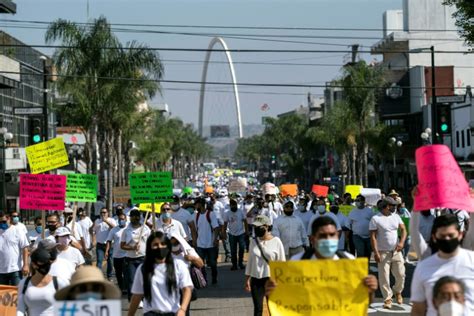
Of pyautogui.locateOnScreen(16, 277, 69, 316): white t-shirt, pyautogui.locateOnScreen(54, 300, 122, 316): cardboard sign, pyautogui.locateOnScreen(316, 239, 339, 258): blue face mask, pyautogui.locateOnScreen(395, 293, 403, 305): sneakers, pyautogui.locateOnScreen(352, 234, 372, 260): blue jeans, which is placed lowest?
pyautogui.locateOnScreen(395, 293, 403, 305): sneakers

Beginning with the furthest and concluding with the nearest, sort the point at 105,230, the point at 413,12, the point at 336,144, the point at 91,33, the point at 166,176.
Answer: the point at 413,12, the point at 336,144, the point at 91,33, the point at 105,230, the point at 166,176

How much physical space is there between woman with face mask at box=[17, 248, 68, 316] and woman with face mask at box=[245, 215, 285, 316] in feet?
15.1

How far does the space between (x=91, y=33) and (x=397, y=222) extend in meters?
28.9

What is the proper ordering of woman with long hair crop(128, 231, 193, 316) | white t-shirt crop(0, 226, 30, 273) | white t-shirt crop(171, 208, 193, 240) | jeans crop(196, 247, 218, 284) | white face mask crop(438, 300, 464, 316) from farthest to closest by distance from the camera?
white t-shirt crop(171, 208, 193, 240), jeans crop(196, 247, 218, 284), white t-shirt crop(0, 226, 30, 273), woman with long hair crop(128, 231, 193, 316), white face mask crop(438, 300, 464, 316)

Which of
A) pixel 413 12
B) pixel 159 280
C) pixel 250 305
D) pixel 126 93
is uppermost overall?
Result: pixel 413 12

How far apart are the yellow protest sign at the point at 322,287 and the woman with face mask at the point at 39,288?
6.88 feet

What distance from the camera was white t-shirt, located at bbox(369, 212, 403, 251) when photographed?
1769 centimetres

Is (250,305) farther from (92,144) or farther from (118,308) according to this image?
(92,144)

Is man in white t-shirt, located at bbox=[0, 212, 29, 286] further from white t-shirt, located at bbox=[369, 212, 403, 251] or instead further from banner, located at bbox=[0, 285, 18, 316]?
white t-shirt, located at bbox=[369, 212, 403, 251]

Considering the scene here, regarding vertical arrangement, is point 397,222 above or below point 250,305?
above

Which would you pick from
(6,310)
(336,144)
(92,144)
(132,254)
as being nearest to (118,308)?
(6,310)

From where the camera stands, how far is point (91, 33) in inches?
1768

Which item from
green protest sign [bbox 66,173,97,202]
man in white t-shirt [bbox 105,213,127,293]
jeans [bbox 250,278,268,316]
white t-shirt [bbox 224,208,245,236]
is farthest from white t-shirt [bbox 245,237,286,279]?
white t-shirt [bbox 224,208,245,236]

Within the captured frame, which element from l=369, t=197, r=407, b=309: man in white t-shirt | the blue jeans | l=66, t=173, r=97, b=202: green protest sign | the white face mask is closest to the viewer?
the white face mask
